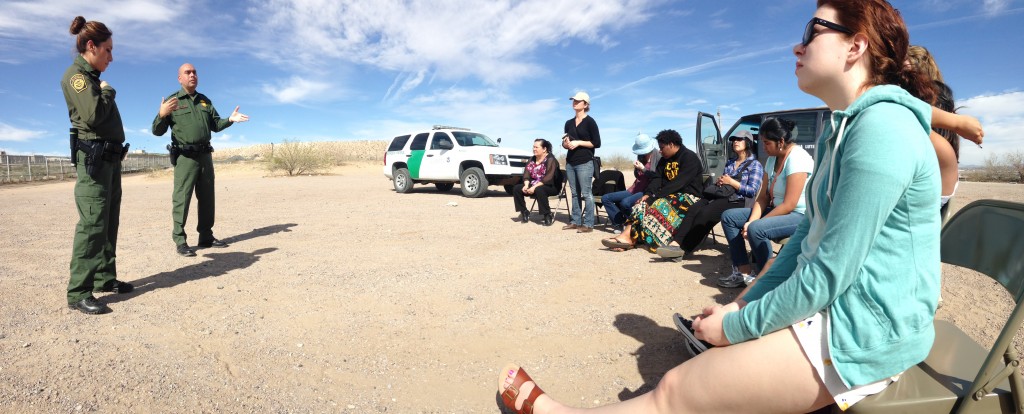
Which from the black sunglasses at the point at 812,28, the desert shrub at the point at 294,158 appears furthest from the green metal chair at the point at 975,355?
the desert shrub at the point at 294,158

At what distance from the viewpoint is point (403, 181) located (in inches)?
→ 593

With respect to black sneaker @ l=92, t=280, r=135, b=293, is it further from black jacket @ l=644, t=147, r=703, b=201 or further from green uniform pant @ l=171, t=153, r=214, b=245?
black jacket @ l=644, t=147, r=703, b=201

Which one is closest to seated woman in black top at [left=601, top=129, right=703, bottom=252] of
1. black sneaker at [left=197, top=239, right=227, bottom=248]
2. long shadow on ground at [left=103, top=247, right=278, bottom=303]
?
long shadow on ground at [left=103, top=247, right=278, bottom=303]

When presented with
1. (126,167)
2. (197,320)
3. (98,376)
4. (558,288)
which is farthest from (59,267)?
(126,167)

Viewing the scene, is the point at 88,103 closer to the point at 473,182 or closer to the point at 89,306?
the point at 89,306

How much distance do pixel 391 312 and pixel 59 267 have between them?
149 inches

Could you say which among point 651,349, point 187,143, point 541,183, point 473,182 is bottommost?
point 651,349

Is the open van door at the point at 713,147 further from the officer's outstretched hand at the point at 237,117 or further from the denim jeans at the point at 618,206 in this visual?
the officer's outstretched hand at the point at 237,117

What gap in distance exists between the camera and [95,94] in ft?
12.5

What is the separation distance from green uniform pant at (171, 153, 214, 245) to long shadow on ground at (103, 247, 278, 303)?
47 centimetres

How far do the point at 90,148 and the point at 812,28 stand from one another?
4.50 meters

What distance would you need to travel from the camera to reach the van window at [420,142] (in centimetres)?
1463

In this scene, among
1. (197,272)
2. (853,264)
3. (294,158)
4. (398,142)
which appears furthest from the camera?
(294,158)

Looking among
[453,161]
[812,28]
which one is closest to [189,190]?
[812,28]
